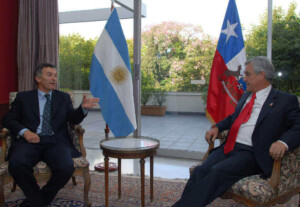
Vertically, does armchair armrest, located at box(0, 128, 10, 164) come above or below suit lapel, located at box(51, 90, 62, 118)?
below

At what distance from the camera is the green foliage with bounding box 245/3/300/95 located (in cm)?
331

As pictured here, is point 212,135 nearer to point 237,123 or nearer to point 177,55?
point 237,123

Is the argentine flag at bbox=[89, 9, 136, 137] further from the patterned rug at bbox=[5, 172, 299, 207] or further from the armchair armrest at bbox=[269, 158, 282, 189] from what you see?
the armchair armrest at bbox=[269, 158, 282, 189]

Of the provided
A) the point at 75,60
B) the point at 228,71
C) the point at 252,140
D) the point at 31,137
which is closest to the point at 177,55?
the point at 228,71

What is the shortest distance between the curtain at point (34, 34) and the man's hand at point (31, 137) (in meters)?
2.07

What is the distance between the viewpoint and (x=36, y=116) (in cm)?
241

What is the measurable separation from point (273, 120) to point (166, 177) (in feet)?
4.85

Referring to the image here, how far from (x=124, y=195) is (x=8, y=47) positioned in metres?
2.86

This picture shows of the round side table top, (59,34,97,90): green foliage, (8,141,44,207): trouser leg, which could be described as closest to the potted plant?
(59,34,97,90): green foliage

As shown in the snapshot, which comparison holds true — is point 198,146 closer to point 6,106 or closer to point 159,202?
point 159,202

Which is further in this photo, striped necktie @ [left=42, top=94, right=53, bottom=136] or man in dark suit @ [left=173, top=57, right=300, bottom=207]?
striped necktie @ [left=42, top=94, right=53, bottom=136]

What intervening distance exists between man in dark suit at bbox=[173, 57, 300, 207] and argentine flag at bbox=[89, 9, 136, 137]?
138cm

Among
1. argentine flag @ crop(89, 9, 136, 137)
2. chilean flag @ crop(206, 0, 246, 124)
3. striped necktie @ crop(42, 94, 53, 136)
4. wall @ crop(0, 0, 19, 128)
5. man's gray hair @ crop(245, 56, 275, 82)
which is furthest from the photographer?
wall @ crop(0, 0, 19, 128)

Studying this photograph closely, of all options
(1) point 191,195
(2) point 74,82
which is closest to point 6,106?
(2) point 74,82
